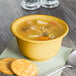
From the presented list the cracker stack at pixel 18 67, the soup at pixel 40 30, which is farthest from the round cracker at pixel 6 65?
the soup at pixel 40 30

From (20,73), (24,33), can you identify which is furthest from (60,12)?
(20,73)

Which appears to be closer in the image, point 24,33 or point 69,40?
point 24,33

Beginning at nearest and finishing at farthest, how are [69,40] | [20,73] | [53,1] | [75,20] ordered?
[20,73] → [69,40] → [75,20] → [53,1]

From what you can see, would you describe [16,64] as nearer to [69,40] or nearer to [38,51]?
[38,51]

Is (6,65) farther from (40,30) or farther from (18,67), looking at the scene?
(40,30)

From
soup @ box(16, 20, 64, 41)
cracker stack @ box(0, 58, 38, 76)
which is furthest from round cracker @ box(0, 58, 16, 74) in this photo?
soup @ box(16, 20, 64, 41)

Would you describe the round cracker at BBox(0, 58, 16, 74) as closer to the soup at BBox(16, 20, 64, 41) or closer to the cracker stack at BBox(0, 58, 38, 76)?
the cracker stack at BBox(0, 58, 38, 76)

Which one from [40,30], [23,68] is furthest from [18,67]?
[40,30]
